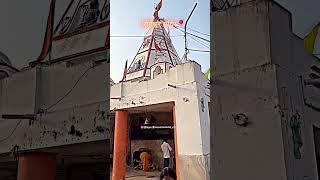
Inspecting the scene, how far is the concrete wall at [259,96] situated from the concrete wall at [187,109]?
2791mm

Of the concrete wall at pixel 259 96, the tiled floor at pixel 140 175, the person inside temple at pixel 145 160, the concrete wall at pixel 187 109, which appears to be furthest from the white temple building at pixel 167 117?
the concrete wall at pixel 259 96

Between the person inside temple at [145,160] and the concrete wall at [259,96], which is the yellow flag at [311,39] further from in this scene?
the person inside temple at [145,160]

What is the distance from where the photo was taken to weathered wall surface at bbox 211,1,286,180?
69.7 inches

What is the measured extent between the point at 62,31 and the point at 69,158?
90 cm

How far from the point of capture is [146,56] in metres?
8.22

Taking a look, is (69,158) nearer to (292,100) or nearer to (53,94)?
(53,94)

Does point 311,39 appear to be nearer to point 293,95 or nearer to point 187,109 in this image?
point 293,95

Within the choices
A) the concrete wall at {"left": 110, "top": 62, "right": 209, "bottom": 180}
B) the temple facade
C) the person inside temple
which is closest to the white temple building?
the concrete wall at {"left": 110, "top": 62, "right": 209, "bottom": 180}

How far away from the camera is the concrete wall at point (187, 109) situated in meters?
4.80

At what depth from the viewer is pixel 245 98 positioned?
6.21 ft

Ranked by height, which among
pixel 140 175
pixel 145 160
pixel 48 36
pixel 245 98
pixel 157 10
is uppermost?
pixel 157 10

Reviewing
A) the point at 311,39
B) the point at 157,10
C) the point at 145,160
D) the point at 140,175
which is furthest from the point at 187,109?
the point at 157,10

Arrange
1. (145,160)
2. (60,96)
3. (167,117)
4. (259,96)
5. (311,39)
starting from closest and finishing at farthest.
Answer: (259,96) < (60,96) < (311,39) < (145,160) < (167,117)

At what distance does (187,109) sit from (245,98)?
309 centimetres
